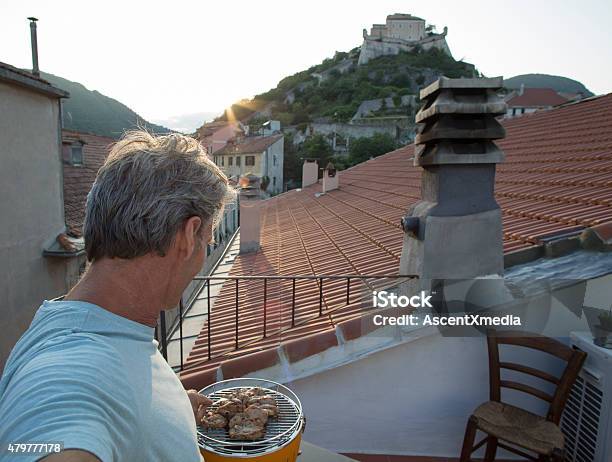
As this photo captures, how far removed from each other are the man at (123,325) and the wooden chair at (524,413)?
82.6 inches

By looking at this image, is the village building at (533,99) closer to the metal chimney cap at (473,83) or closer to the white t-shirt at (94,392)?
the metal chimney cap at (473,83)

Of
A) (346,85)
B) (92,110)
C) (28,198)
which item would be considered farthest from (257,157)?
(346,85)

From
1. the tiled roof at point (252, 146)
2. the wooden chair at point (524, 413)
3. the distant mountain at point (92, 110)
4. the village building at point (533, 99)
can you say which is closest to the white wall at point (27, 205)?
the wooden chair at point (524, 413)

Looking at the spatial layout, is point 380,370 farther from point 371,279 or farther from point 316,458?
point 316,458

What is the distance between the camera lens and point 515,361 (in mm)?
2920

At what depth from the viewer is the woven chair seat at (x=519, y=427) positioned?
91.4 inches

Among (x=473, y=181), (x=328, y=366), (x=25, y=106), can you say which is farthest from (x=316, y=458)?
(x=25, y=106)

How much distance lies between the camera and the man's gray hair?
1060 mm

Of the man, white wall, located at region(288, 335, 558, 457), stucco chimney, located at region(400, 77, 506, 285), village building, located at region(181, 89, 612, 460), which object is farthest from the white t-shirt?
stucco chimney, located at region(400, 77, 506, 285)

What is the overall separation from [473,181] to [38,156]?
27.4 feet

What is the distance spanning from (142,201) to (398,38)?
89.6 metres

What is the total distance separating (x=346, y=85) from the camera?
233ft

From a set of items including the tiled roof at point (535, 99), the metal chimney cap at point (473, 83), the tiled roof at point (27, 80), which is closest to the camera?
the metal chimney cap at point (473, 83)

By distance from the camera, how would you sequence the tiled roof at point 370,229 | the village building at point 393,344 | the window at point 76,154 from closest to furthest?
the village building at point 393,344 < the tiled roof at point 370,229 < the window at point 76,154
